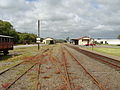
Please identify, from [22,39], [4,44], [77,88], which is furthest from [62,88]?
[22,39]

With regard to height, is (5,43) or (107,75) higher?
(5,43)

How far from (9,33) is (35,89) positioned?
7634 centimetres

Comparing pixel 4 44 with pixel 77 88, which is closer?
pixel 77 88

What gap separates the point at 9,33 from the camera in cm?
7900

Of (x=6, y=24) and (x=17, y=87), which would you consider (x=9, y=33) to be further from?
(x=17, y=87)

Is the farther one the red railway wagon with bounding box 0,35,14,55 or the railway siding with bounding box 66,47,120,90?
the red railway wagon with bounding box 0,35,14,55

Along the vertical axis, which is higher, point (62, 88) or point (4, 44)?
point (4, 44)

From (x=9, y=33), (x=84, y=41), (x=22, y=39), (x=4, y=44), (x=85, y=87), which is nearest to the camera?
(x=85, y=87)

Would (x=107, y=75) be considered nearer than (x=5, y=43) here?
Yes

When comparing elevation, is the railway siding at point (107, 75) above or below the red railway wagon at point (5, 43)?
below

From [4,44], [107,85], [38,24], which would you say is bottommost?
[107,85]

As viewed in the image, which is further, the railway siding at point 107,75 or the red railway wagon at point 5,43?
the red railway wagon at point 5,43

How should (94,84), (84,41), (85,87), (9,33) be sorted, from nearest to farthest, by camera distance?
(85,87) → (94,84) → (9,33) → (84,41)

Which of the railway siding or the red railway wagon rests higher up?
the red railway wagon
